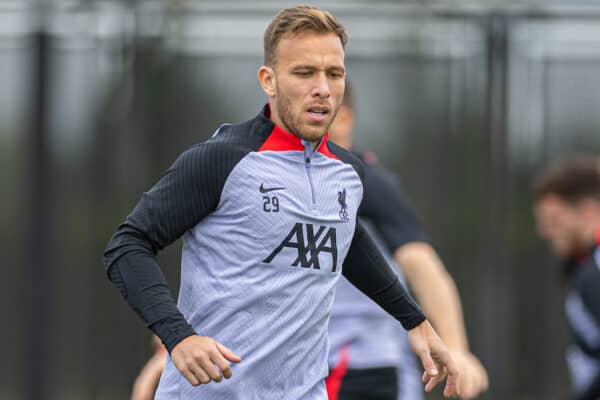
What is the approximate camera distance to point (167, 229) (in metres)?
2.93

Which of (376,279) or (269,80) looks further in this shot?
(376,279)

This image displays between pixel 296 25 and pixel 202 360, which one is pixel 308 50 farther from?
pixel 202 360

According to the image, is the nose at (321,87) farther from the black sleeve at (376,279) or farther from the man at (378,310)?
the man at (378,310)

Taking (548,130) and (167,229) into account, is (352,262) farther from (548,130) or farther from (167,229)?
(548,130)

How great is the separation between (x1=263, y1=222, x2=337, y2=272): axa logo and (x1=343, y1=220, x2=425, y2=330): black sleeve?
0.22m

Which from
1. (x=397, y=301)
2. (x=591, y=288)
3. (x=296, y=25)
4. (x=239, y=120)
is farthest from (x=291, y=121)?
(x=239, y=120)

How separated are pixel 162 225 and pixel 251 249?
23 cm

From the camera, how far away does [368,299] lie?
4.64m

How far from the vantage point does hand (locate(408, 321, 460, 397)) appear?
326cm

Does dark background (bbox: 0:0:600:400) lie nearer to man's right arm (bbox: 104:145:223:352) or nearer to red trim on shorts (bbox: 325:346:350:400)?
red trim on shorts (bbox: 325:346:350:400)

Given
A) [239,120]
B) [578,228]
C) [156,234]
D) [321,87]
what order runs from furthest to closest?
[239,120], [578,228], [321,87], [156,234]

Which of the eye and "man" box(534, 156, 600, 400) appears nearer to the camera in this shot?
the eye

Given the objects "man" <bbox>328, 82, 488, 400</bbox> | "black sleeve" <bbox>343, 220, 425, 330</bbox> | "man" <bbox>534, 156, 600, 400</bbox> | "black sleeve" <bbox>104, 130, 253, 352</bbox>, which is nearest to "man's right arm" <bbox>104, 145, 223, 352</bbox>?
"black sleeve" <bbox>104, 130, 253, 352</bbox>

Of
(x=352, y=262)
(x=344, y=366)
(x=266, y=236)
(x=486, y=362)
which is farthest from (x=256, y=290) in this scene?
(x=486, y=362)
